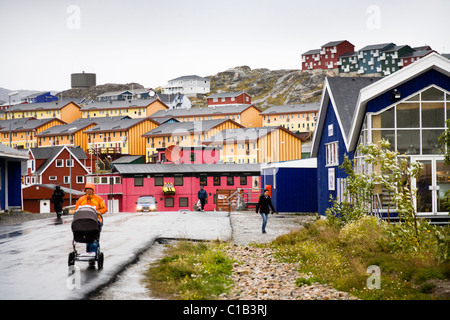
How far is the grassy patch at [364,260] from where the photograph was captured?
1184 centimetres

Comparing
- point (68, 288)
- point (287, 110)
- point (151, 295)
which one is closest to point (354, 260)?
point (151, 295)

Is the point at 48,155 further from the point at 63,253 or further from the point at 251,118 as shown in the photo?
the point at 63,253

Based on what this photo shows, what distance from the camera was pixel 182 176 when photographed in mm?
83500

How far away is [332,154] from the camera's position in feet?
111

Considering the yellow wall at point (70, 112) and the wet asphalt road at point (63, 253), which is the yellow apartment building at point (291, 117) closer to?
the yellow wall at point (70, 112)

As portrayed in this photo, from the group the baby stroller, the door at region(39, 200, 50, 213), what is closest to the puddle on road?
the baby stroller

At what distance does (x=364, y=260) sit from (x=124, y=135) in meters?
127

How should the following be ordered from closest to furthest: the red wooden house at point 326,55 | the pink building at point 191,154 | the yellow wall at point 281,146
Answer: the pink building at point 191,154 → the yellow wall at point 281,146 → the red wooden house at point 326,55

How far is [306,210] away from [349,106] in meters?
11.8

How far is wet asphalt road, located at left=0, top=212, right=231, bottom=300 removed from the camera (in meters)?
11.5

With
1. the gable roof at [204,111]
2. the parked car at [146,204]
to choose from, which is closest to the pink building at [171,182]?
the parked car at [146,204]

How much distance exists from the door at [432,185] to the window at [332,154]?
291 inches

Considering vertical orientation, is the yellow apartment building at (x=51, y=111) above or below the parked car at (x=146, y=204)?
above
